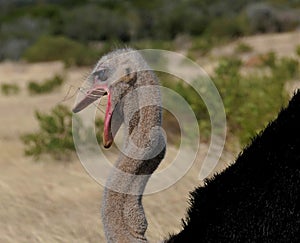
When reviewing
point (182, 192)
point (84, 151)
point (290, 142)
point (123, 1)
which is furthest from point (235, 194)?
point (123, 1)

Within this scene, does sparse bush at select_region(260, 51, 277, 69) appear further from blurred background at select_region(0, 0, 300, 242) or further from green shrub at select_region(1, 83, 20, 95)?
green shrub at select_region(1, 83, 20, 95)

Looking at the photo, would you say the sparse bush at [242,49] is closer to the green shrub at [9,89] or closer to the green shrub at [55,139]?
the green shrub at [9,89]

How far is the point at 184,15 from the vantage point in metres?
32.3

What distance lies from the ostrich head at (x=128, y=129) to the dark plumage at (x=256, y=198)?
0.22 m

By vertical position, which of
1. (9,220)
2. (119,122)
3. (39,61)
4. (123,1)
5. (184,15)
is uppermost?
(119,122)

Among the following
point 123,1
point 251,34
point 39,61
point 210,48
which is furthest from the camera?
point 123,1

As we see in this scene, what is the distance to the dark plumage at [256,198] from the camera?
2803 millimetres

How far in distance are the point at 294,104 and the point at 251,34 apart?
2545 cm

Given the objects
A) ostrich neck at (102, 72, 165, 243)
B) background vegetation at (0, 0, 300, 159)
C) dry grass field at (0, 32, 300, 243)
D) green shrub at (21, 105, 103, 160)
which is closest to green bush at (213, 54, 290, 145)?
background vegetation at (0, 0, 300, 159)

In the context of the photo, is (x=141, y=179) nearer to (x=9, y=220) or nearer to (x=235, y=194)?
(x=235, y=194)

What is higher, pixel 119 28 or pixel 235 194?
pixel 235 194

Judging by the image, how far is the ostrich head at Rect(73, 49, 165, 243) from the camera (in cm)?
286

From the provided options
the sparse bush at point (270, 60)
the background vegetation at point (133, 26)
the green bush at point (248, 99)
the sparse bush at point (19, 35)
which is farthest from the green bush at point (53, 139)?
the sparse bush at point (19, 35)

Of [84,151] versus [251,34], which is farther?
[251,34]
